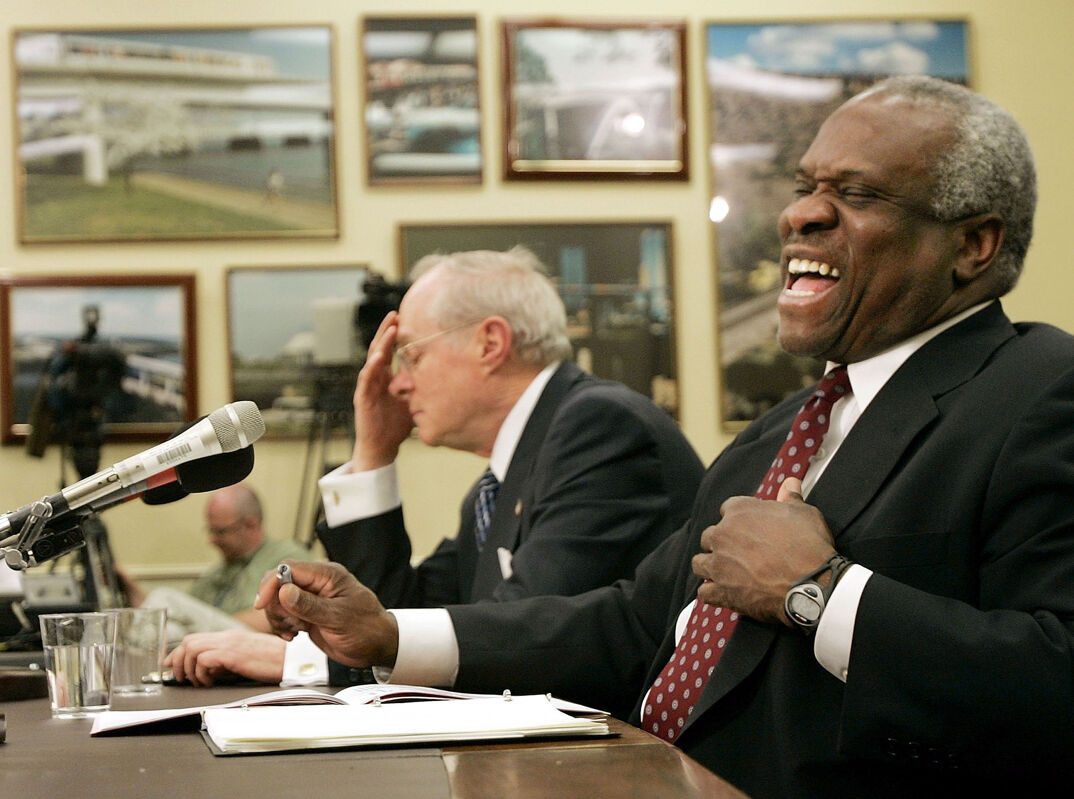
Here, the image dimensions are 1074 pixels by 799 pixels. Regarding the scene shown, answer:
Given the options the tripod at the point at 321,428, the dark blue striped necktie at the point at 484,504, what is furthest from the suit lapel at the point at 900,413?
the tripod at the point at 321,428

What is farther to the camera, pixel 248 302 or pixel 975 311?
pixel 248 302

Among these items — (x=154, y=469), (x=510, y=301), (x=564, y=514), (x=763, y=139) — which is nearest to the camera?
(x=154, y=469)

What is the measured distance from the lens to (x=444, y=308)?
2.75m

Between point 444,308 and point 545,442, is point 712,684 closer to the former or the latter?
point 545,442

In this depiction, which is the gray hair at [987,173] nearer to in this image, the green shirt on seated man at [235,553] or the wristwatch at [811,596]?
the wristwatch at [811,596]

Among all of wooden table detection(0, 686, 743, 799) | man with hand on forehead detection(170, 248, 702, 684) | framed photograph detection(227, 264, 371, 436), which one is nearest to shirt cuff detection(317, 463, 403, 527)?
man with hand on forehead detection(170, 248, 702, 684)

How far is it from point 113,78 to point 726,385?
8.69 ft

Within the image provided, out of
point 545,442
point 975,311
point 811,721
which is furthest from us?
point 545,442

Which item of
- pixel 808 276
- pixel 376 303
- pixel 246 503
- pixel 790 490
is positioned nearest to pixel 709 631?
pixel 790 490

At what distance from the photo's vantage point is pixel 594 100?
5.11m

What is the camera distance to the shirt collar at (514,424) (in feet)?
8.64

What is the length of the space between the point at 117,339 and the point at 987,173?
3.99 meters

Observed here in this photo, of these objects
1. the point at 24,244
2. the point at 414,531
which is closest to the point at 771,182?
the point at 414,531

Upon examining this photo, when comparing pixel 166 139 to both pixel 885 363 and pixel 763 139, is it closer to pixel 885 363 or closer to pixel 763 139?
pixel 763 139
